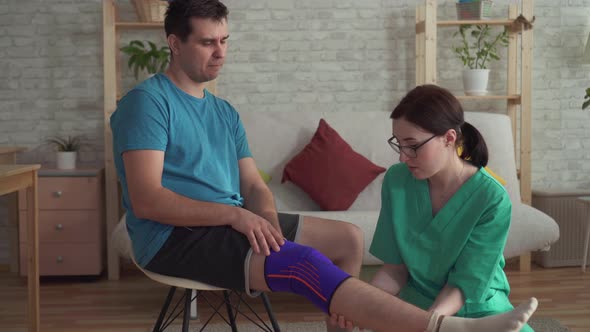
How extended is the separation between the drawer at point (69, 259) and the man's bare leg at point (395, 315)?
2669 millimetres

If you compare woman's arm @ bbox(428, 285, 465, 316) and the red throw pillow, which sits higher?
the red throw pillow

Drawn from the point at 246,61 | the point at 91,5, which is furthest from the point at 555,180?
the point at 91,5

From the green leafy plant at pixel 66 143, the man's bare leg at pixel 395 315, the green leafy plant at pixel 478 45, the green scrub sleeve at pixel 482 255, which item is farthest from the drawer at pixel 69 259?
the green scrub sleeve at pixel 482 255

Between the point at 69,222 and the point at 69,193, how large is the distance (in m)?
0.16

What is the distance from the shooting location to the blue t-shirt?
2.07 meters

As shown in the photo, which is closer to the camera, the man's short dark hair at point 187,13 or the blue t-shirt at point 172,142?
the blue t-shirt at point 172,142

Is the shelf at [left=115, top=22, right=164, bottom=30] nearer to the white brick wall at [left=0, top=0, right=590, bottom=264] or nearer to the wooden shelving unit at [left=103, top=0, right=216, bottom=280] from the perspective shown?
the wooden shelving unit at [left=103, top=0, right=216, bottom=280]

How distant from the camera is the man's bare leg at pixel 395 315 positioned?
5.03 ft

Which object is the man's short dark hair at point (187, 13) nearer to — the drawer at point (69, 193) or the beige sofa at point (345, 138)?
the beige sofa at point (345, 138)

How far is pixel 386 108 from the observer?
4633 mm

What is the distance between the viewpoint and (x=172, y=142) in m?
2.13

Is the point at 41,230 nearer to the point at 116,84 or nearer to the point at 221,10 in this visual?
the point at 116,84

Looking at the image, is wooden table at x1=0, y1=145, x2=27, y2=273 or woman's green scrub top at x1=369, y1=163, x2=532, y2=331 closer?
woman's green scrub top at x1=369, y1=163, x2=532, y2=331

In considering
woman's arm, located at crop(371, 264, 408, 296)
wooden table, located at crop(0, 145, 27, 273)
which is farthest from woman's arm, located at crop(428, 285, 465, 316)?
wooden table, located at crop(0, 145, 27, 273)
